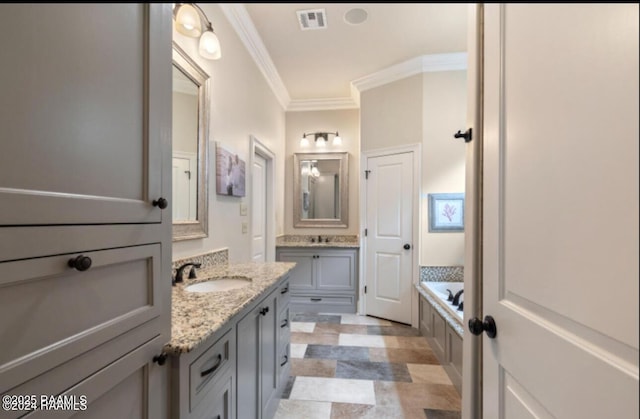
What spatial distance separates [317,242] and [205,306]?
9.82ft

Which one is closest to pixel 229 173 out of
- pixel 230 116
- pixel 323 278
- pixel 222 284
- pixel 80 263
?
pixel 230 116

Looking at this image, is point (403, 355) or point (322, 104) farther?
point (322, 104)

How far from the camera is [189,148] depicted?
188cm

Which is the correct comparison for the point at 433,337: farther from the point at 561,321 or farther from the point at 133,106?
the point at 133,106

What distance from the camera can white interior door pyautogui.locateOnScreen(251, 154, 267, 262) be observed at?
3348 millimetres

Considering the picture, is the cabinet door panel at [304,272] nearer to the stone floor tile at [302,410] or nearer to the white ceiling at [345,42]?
the stone floor tile at [302,410]

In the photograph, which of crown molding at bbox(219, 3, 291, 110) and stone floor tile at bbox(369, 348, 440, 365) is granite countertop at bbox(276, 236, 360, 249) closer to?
stone floor tile at bbox(369, 348, 440, 365)

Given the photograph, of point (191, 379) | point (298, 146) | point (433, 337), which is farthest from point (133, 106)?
point (298, 146)

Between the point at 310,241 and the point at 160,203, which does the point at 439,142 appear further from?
the point at 160,203

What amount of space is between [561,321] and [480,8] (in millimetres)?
1025

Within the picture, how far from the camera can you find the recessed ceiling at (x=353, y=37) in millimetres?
2449

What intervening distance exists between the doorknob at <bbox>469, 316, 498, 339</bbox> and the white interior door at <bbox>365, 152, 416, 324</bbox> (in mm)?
2385

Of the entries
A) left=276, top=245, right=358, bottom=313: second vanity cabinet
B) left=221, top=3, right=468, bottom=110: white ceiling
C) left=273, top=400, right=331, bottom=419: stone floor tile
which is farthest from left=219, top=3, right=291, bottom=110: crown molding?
left=273, top=400, right=331, bottom=419: stone floor tile

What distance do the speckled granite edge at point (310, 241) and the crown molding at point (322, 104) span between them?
5.97 feet
